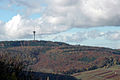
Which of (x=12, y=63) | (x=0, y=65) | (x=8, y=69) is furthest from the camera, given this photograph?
(x=12, y=63)

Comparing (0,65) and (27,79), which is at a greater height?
(0,65)

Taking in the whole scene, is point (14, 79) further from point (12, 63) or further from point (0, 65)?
point (12, 63)

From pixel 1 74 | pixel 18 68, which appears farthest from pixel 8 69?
pixel 1 74

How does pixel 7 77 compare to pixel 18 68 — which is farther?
pixel 18 68

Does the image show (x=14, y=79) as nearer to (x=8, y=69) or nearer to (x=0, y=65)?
(x=0, y=65)

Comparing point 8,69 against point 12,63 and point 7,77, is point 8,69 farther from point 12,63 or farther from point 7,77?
point 7,77

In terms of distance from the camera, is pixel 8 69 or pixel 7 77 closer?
pixel 7 77

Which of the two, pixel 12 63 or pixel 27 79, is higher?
pixel 12 63

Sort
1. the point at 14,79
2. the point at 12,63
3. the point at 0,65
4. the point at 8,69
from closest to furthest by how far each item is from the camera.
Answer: the point at 14,79
the point at 0,65
the point at 8,69
the point at 12,63
